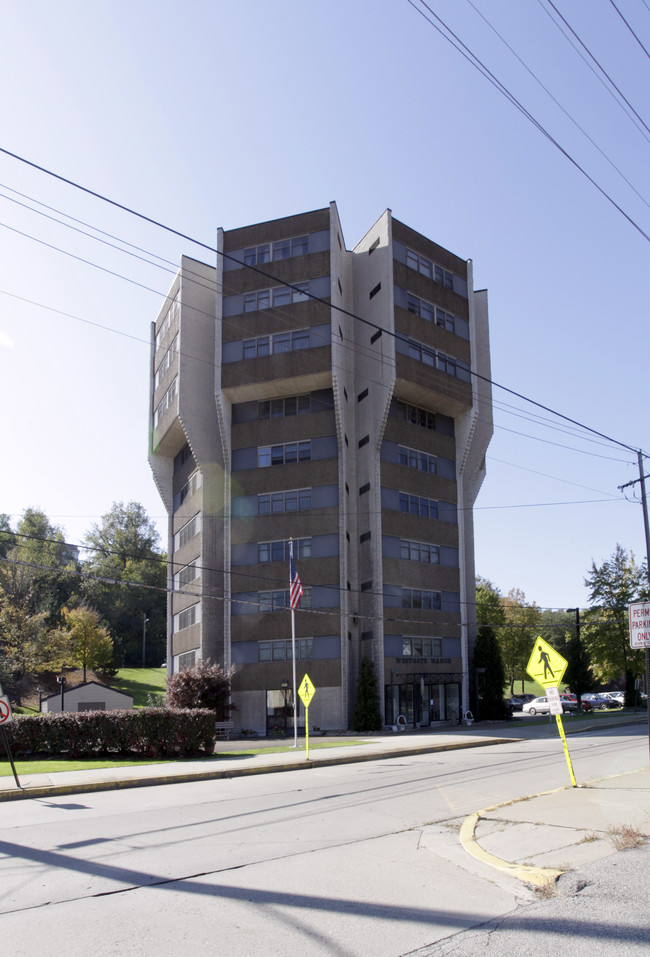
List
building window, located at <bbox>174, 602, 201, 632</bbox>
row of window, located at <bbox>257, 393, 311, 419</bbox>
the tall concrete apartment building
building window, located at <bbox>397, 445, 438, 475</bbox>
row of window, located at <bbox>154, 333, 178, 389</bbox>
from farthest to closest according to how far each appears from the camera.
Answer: row of window, located at <bbox>154, 333, 178, 389</bbox>
building window, located at <bbox>174, 602, 201, 632</bbox>
building window, located at <bbox>397, 445, 438, 475</bbox>
row of window, located at <bbox>257, 393, 311, 419</bbox>
the tall concrete apartment building

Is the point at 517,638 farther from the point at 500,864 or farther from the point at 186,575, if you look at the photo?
the point at 500,864

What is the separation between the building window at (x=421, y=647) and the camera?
44.7 m

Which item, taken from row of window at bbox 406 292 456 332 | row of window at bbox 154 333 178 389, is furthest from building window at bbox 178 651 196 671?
row of window at bbox 406 292 456 332

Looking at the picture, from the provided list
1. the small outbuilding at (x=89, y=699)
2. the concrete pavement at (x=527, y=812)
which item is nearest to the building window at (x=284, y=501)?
the small outbuilding at (x=89, y=699)

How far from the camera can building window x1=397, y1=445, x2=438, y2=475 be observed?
4694 centimetres

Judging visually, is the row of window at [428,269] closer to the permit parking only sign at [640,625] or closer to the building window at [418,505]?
the building window at [418,505]

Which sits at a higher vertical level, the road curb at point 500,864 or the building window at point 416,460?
the building window at point 416,460

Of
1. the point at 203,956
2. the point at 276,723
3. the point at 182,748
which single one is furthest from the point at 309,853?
the point at 276,723

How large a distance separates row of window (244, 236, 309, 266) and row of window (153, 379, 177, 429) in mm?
8805

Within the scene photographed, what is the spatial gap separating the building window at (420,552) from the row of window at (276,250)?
1778 centimetres

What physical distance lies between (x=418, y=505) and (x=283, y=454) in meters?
8.49

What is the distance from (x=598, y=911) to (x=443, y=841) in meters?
3.83

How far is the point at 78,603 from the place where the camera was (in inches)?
3615

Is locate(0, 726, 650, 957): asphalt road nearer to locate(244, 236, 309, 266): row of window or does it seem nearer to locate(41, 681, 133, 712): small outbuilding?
locate(244, 236, 309, 266): row of window
